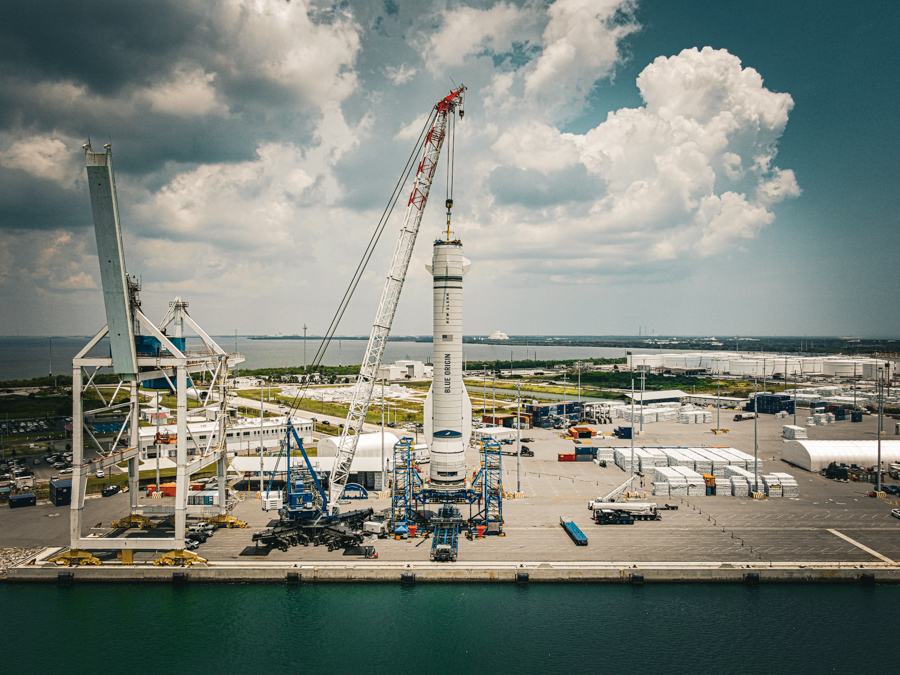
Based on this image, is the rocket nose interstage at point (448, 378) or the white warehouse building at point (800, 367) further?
the white warehouse building at point (800, 367)

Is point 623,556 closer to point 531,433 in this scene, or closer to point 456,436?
point 456,436

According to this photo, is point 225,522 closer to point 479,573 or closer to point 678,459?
point 479,573

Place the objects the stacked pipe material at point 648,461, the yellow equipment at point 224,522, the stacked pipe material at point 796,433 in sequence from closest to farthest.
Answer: the yellow equipment at point 224,522, the stacked pipe material at point 648,461, the stacked pipe material at point 796,433

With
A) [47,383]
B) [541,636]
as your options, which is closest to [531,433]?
[541,636]

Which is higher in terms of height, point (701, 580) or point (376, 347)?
point (376, 347)

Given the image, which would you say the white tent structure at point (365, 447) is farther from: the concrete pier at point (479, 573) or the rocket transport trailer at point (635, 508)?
the rocket transport trailer at point (635, 508)

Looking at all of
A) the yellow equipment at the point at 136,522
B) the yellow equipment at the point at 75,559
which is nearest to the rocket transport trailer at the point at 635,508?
the yellow equipment at the point at 136,522

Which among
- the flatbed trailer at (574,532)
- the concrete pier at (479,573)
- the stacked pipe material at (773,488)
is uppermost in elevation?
the stacked pipe material at (773,488)

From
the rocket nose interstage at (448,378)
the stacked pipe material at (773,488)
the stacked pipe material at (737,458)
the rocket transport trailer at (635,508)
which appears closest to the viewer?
the rocket transport trailer at (635,508)
